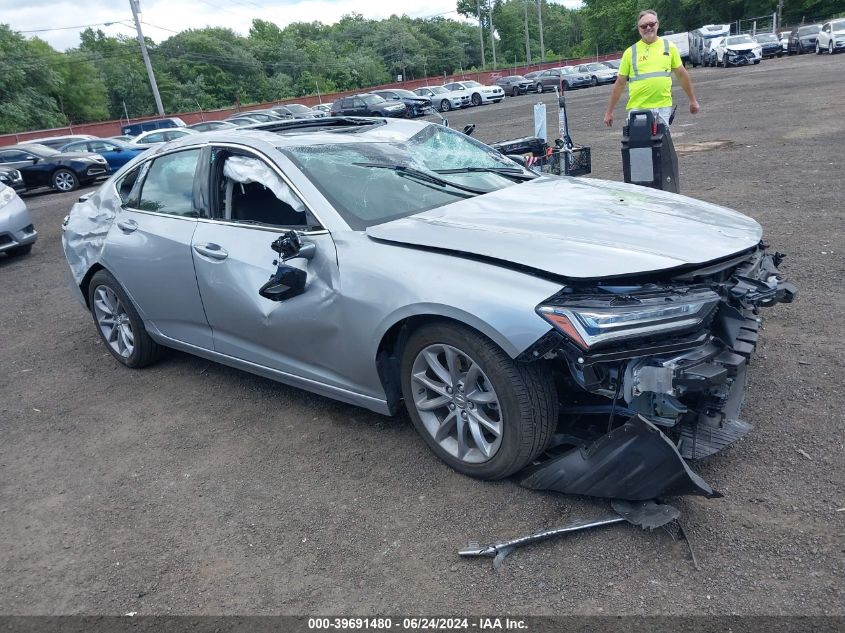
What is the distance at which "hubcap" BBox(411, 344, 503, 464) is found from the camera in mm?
2977

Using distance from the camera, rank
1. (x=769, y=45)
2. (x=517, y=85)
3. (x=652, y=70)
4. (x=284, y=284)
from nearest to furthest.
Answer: (x=284, y=284), (x=652, y=70), (x=769, y=45), (x=517, y=85)

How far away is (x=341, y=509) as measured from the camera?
3.11 meters

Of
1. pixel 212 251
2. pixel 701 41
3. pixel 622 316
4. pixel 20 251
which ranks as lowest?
pixel 20 251

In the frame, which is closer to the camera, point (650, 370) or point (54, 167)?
point (650, 370)

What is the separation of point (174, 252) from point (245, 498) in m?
1.68

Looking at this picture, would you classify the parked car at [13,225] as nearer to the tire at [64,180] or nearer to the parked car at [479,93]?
the tire at [64,180]

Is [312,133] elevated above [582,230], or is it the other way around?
[312,133]

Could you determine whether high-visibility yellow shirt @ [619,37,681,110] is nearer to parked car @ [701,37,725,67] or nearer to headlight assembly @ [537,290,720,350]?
headlight assembly @ [537,290,720,350]

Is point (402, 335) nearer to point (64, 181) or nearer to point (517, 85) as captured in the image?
point (64, 181)

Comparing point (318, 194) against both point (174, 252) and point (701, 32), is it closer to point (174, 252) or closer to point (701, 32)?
point (174, 252)

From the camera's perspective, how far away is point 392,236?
10.7ft

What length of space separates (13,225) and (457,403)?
28.2 ft

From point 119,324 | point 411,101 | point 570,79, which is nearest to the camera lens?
point 119,324

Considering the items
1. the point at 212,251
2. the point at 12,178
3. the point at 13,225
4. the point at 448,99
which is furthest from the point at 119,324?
the point at 448,99
